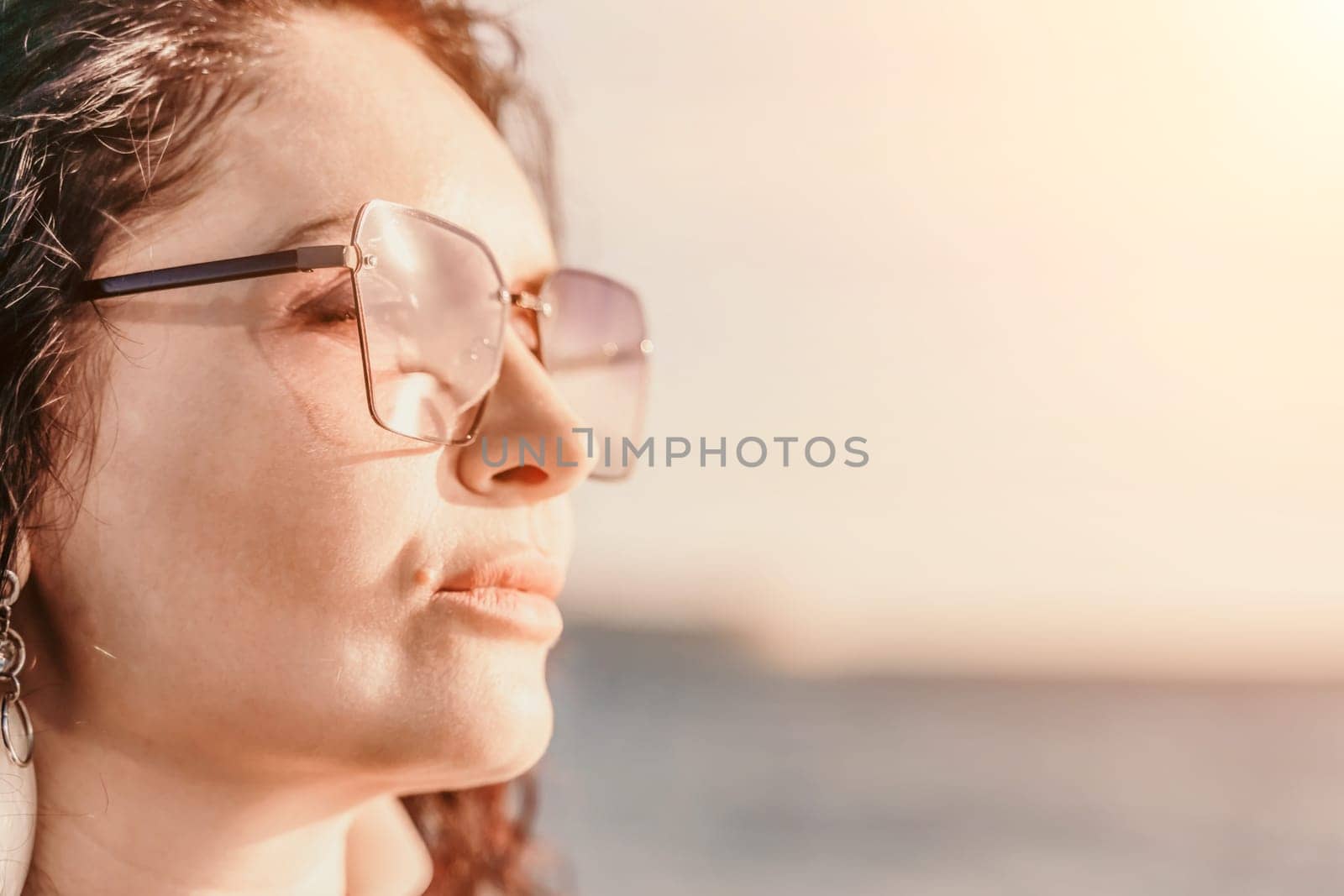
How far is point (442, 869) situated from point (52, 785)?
76 centimetres

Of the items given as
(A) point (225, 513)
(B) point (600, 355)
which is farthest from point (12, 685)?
(B) point (600, 355)

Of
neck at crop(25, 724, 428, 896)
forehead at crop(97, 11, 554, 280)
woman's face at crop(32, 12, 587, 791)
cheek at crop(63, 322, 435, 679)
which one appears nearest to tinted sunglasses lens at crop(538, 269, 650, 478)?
forehead at crop(97, 11, 554, 280)

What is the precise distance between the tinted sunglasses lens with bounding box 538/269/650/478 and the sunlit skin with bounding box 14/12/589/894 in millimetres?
201

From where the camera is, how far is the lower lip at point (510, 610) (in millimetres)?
1074

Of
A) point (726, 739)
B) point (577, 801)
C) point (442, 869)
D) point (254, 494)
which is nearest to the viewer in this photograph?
point (254, 494)

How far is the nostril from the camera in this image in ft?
3.76

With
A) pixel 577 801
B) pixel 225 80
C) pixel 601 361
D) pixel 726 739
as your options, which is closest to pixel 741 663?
pixel 726 739

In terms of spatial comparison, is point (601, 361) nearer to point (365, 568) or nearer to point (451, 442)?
point (451, 442)

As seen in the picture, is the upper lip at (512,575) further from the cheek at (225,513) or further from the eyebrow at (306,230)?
the eyebrow at (306,230)

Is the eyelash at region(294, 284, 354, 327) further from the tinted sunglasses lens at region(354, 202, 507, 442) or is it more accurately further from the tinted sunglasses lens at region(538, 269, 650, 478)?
the tinted sunglasses lens at region(538, 269, 650, 478)

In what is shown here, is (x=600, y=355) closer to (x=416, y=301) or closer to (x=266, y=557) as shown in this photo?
(x=416, y=301)

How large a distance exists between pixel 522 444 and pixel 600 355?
36 centimetres

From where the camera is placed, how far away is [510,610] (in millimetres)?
1104

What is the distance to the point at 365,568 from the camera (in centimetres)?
102
